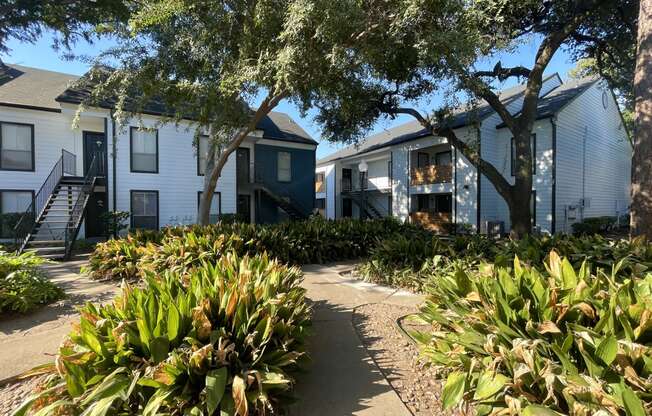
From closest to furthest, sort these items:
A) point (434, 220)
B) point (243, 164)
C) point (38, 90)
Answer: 1. point (38, 90)
2. point (243, 164)
3. point (434, 220)

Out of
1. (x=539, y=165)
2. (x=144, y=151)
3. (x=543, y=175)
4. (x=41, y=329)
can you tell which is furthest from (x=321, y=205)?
(x=41, y=329)

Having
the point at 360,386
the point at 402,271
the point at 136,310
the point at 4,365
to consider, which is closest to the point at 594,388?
the point at 360,386

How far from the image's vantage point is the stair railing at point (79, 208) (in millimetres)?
10336

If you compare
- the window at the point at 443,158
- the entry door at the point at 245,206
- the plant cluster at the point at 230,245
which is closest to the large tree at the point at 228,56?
the plant cluster at the point at 230,245

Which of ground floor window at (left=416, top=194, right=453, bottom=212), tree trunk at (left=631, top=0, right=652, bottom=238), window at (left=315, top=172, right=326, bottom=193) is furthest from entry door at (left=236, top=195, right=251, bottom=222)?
tree trunk at (left=631, top=0, right=652, bottom=238)

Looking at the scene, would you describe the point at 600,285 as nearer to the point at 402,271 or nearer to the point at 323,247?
the point at 402,271

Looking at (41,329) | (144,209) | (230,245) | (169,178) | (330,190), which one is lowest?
(41,329)

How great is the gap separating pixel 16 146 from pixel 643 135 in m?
19.0

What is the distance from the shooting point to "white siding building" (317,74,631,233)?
51.8 ft

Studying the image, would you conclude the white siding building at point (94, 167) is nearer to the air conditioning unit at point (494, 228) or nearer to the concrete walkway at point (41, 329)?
the concrete walkway at point (41, 329)

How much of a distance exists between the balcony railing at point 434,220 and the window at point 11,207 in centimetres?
1877

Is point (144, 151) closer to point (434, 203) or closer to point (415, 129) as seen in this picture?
point (415, 129)

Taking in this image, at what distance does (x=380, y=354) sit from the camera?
3.51 m

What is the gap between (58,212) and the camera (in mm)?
12391
